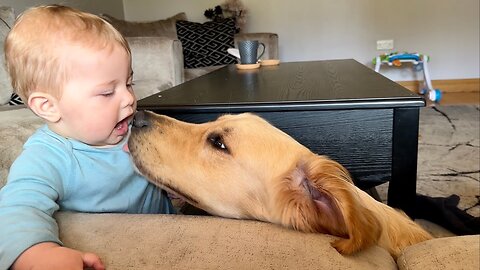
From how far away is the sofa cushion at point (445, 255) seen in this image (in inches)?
18.1

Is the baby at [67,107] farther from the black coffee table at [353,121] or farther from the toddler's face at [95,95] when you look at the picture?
the black coffee table at [353,121]

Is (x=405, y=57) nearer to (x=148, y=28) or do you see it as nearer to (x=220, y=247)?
(x=148, y=28)

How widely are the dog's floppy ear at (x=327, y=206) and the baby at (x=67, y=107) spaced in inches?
14.9

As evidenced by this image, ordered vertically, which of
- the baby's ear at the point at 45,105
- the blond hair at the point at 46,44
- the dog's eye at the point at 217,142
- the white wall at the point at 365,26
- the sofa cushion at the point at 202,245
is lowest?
the white wall at the point at 365,26

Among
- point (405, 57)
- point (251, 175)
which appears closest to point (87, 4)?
point (405, 57)

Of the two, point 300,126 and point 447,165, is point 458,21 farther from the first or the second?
point 300,126

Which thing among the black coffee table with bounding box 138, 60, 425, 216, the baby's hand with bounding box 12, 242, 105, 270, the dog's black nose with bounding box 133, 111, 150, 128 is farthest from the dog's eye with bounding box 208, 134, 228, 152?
the baby's hand with bounding box 12, 242, 105, 270

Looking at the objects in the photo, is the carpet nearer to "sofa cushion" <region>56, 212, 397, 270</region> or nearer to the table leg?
the table leg

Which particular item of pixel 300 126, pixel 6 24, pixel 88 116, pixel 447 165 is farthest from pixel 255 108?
pixel 6 24

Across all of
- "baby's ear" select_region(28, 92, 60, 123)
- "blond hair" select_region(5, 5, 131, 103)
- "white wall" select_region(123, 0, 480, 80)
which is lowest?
"white wall" select_region(123, 0, 480, 80)

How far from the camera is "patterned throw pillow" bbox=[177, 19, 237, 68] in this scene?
13.2ft

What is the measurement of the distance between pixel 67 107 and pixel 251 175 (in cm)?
38

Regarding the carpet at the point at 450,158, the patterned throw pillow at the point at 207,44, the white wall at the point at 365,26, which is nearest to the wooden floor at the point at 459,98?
the white wall at the point at 365,26

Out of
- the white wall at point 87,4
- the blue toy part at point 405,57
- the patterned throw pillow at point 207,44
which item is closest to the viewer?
the white wall at point 87,4
